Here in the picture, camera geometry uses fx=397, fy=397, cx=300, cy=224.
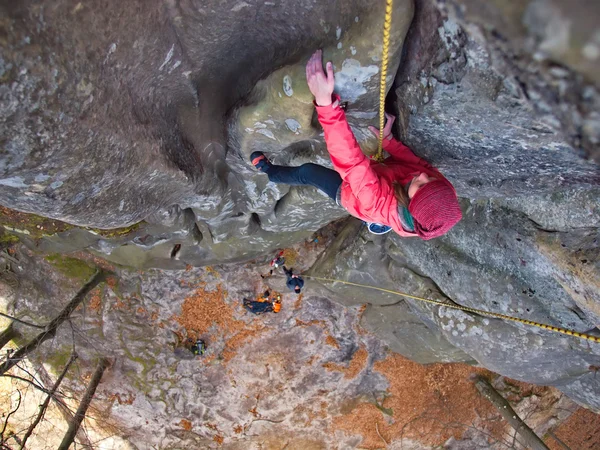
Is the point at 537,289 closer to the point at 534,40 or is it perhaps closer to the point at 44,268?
the point at 534,40

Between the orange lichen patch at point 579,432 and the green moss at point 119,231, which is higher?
the green moss at point 119,231

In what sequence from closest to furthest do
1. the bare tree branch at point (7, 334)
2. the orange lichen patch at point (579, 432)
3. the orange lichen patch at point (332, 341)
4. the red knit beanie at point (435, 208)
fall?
the red knit beanie at point (435, 208) < the bare tree branch at point (7, 334) < the orange lichen patch at point (332, 341) < the orange lichen patch at point (579, 432)

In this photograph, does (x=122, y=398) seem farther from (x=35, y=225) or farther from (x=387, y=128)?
(x=387, y=128)

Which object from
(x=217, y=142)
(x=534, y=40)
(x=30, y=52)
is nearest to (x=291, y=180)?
(x=217, y=142)

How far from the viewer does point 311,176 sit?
12.3 ft

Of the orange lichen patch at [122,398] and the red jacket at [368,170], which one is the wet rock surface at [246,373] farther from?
the red jacket at [368,170]

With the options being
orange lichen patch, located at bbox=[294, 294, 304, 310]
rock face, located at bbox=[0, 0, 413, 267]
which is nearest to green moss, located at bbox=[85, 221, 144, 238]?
rock face, located at bbox=[0, 0, 413, 267]

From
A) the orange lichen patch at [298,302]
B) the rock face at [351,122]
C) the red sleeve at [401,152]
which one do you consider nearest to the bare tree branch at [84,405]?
the rock face at [351,122]

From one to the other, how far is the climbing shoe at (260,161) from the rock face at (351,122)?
132 millimetres

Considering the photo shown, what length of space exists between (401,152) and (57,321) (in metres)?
5.54

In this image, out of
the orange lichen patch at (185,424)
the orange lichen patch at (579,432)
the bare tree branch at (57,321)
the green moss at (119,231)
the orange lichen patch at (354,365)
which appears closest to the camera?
the green moss at (119,231)

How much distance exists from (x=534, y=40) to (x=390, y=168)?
200cm

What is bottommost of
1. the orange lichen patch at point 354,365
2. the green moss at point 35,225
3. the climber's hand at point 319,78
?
the orange lichen patch at point 354,365

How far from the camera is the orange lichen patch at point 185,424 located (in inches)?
308
